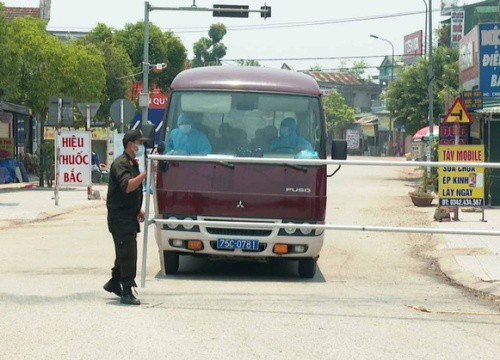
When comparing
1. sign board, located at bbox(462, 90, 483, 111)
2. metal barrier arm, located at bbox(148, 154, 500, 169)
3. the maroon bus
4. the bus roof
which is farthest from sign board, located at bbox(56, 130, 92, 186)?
metal barrier arm, located at bbox(148, 154, 500, 169)

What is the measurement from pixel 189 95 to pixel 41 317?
4.97 m

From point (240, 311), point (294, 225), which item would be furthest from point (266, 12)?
point (240, 311)

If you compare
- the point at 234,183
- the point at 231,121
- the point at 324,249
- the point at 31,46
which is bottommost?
the point at 324,249

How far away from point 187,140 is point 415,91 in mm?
43221

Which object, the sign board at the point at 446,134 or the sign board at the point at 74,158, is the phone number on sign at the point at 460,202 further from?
the sign board at the point at 74,158

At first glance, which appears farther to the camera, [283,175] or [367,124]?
[367,124]

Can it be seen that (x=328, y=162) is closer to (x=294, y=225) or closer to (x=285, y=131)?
(x=294, y=225)

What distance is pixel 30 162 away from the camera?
154 ft

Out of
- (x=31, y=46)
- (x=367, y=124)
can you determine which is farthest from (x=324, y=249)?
(x=367, y=124)

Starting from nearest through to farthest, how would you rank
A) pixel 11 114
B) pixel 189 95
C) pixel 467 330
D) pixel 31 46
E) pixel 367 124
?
pixel 467 330, pixel 189 95, pixel 31 46, pixel 11 114, pixel 367 124

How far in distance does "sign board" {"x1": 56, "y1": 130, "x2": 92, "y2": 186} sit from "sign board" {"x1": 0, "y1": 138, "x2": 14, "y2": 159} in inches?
646

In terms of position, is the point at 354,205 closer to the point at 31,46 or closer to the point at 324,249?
the point at 324,249

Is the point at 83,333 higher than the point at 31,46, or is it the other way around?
the point at 31,46

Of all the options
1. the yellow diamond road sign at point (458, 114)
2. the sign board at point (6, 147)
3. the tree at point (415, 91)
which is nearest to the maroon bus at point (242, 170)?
the yellow diamond road sign at point (458, 114)
